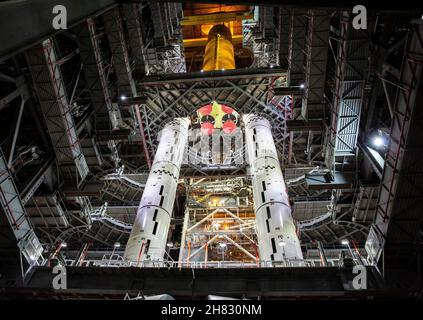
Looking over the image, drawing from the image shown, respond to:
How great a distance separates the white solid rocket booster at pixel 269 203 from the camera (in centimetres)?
1572

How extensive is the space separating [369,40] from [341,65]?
150 cm

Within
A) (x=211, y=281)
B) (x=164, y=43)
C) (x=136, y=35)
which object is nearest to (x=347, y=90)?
(x=211, y=281)

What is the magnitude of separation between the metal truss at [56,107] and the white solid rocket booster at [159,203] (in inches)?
163

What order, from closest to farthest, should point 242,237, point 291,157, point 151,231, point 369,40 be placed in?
point 369,40, point 151,231, point 242,237, point 291,157

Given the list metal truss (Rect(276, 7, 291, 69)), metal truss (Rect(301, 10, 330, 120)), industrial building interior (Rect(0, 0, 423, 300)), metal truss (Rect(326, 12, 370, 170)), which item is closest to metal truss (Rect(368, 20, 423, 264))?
industrial building interior (Rect(0, 0, 423, 300))

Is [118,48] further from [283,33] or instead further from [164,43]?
[283,33]

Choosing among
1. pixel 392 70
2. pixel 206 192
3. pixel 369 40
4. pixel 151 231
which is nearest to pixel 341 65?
pixel 369 40

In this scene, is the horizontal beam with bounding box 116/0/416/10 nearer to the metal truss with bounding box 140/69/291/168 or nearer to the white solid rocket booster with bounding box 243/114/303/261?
the white solid rocket booster with bounding box 243/114/303/261

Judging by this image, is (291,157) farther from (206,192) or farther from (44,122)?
(44,122)

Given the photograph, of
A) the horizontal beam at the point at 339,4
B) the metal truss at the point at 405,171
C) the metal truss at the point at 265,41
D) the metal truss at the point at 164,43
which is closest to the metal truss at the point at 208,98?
the metal truss at the point at 164,43

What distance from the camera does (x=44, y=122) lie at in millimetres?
17641

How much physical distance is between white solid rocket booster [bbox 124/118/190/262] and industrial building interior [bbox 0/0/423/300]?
0.35ft

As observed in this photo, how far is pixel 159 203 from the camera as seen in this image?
62.1ft

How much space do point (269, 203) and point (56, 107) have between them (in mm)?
12113
